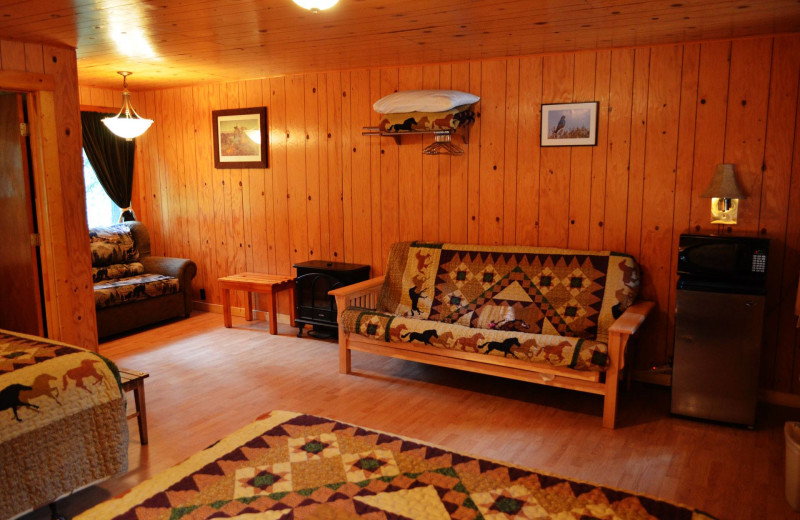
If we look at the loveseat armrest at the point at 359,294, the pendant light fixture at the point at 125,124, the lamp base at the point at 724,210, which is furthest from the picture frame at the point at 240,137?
the lamp base at the point at 724,210

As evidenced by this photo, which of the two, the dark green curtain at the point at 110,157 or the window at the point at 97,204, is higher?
the dark green curtain at the point at 110,157

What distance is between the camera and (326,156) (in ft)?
17.7

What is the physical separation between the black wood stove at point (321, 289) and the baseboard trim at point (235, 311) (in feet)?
1.89

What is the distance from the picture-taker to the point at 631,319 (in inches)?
142

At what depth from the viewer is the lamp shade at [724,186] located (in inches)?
144

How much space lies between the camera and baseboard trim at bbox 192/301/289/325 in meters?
5.92

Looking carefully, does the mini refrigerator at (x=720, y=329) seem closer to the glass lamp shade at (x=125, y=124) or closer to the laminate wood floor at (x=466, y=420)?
the laminate wood floor at (x=466, y=420)

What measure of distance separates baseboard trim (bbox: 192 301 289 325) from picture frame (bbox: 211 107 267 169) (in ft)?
4.66

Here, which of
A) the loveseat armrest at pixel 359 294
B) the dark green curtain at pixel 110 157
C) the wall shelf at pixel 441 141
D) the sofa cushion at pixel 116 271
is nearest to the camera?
the loveseat armrest at pixel 359 294

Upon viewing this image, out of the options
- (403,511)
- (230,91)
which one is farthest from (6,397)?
(230,91)

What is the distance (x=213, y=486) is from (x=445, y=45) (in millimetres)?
3014

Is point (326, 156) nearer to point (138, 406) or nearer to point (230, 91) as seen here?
point (230, 91)

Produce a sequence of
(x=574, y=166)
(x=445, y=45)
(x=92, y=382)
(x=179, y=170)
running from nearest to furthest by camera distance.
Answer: (x=92, y=382)
(x=445, y=45)
(x=574, y=166)
(x=179, y=170)

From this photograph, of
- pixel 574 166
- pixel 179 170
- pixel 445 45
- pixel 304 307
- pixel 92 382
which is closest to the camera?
pixel 92 382
